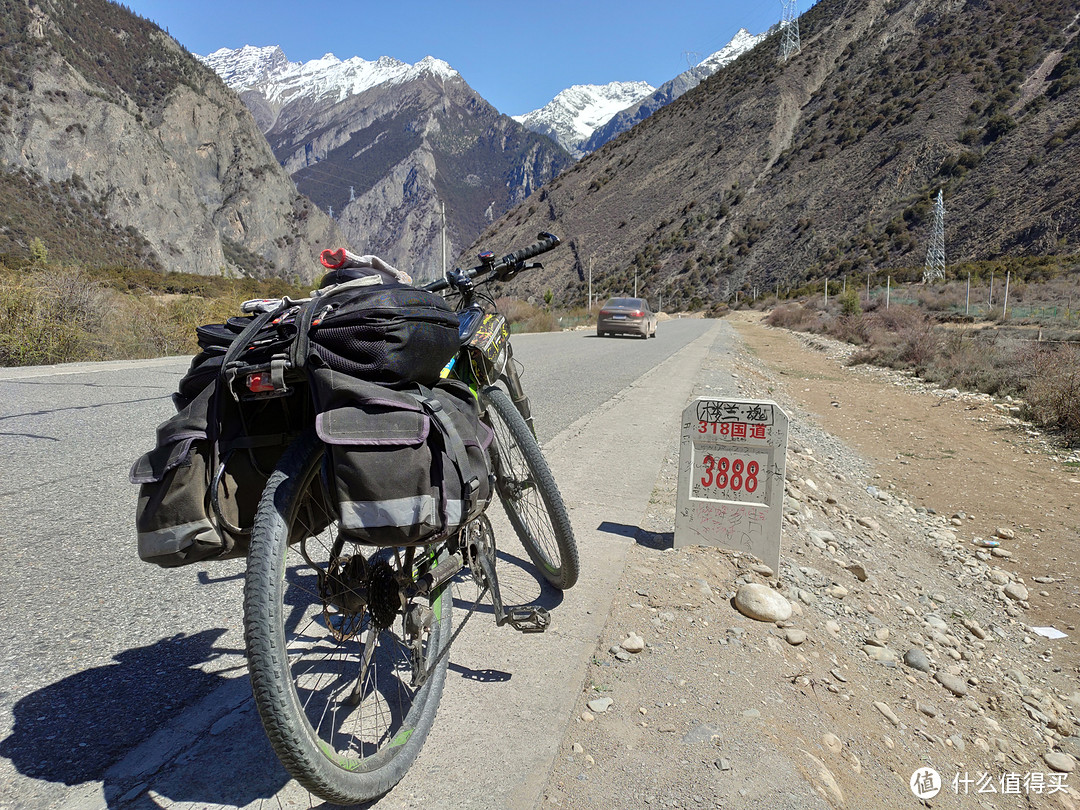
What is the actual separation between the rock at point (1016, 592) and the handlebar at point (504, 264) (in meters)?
4.16

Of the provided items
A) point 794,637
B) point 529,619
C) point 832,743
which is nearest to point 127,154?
point 529,619

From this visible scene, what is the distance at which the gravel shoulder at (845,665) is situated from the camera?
2168 millimetres

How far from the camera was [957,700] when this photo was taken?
325 cm

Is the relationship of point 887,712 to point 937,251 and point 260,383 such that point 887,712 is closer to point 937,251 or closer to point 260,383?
point 260,383

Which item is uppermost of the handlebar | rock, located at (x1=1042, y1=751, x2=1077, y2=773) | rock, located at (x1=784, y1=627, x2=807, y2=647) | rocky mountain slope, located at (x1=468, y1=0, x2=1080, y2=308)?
rocky mountain slope, located at (x1=468, y1=0, x2=1080, y2=308)

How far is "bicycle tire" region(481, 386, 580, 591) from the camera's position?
9.55ft

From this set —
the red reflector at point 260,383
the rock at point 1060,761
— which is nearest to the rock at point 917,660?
the rock at point 1060,761

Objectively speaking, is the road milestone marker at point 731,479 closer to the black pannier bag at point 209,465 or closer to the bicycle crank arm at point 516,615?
the bicycle crank arm at point 516,615

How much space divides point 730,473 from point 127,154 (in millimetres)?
91118

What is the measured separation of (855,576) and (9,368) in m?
11.1

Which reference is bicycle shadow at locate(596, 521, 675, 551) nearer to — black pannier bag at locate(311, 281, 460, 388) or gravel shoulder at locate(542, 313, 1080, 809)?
gravel shoulder at locate(542, 313, 1080, 809)

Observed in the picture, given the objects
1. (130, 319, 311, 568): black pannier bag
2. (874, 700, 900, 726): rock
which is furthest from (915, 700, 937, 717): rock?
(130, 319, 311, 568): black pannier bag

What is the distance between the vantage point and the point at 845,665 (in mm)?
3131

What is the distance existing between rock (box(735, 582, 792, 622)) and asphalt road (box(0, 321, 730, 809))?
628 millimetres
